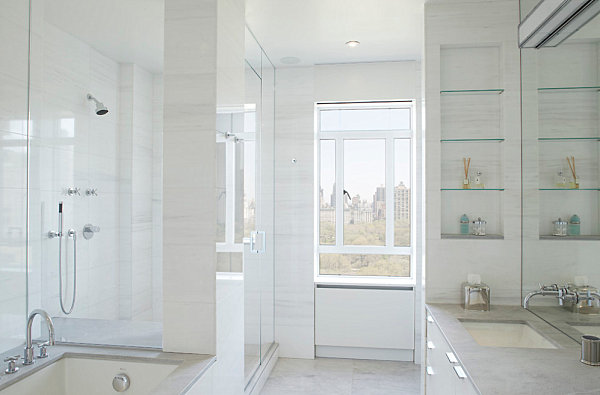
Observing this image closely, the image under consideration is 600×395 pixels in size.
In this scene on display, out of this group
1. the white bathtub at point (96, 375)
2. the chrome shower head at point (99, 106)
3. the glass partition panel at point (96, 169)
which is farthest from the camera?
the chrome shower head at point (99, 106)

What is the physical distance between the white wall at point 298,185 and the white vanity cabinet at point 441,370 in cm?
147

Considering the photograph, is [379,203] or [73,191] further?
[379,203]

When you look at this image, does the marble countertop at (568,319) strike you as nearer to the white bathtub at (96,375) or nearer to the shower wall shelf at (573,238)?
the shower wall shelf at (573,238)

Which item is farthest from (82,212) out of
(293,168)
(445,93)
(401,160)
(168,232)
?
(401,160)

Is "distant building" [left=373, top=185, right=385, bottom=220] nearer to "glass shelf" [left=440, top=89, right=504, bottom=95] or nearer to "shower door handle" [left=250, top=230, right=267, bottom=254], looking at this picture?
"shower door handle" [left=250, top=230, right=267, bottom=254]

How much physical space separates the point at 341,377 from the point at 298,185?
5.48 ft

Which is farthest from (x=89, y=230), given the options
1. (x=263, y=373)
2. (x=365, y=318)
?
(x=365, y=318)

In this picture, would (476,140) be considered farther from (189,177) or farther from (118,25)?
(118,25)

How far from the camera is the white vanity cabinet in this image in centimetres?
156

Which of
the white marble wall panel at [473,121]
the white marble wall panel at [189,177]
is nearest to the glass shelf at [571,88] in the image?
the white marble wall panel at [473,121]

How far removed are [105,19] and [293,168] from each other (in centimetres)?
187

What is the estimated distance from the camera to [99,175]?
2.60 meters

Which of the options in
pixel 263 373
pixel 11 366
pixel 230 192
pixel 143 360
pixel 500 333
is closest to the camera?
pixel 11 366

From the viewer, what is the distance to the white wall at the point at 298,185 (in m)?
3.67
